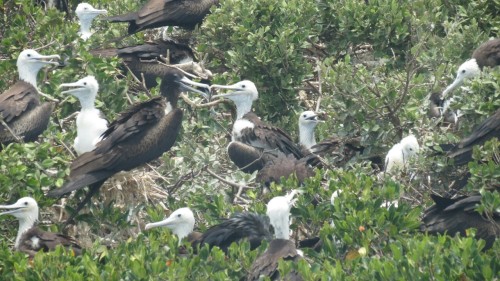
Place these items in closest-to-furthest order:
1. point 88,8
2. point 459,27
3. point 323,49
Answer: point 459,27, point 323,49, point 88,8

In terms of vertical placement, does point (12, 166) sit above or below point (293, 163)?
above

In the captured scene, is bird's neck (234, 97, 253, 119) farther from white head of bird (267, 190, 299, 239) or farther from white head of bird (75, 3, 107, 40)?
white head of bird (267, 190, 299, 239)

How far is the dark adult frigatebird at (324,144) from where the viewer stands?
12.5 metres

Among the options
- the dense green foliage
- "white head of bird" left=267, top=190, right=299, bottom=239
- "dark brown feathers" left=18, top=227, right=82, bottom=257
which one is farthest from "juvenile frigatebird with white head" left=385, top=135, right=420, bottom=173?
"dark brown feathers" left=18, top=227, right=82, bottom=257

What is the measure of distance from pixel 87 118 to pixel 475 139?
8.93ft

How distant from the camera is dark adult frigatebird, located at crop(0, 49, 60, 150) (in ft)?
40.4

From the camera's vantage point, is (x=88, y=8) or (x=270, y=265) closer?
(x=270, y=265)

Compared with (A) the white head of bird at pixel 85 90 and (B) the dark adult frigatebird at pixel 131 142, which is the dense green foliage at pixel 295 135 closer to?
(B) the dark adult frigatebird at pixel 131 142

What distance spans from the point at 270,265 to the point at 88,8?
19.6 ft

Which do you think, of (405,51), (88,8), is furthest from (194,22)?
(405,51)

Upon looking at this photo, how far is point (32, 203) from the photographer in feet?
36.1

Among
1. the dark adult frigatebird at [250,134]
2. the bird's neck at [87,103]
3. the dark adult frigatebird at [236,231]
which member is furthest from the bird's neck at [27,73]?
the dark adult frigatebird at [236,231]

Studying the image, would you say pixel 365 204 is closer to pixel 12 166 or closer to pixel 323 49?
pixel 12 166

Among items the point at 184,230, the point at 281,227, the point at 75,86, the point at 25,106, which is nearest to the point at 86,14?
the point at 25,106
